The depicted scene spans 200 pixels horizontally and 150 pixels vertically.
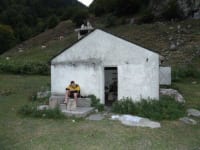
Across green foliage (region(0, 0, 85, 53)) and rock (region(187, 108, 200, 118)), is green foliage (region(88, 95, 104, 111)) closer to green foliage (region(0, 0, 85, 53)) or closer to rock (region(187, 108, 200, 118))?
rock (region(187, 108, 200, 118))

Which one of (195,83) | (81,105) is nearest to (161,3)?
(195,83)

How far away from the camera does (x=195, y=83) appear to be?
20.9 meters

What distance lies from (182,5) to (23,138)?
34252 mm

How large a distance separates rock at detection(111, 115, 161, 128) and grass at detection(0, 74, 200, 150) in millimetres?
324

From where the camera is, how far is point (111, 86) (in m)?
15.7

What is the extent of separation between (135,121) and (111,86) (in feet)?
19.1

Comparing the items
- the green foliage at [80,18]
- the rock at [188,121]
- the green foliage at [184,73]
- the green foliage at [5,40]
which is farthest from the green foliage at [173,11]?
the rock at [188,121]

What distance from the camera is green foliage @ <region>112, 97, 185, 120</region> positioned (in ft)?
35.4

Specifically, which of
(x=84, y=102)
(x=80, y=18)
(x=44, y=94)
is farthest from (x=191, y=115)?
(x=80, y=18)

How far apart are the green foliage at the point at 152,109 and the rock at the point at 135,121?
0.59 meters

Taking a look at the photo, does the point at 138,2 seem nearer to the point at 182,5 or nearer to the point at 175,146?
the point at 182,5

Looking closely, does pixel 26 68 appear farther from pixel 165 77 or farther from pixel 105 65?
pixel 105 65

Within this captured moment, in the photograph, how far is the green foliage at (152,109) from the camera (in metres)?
10.8

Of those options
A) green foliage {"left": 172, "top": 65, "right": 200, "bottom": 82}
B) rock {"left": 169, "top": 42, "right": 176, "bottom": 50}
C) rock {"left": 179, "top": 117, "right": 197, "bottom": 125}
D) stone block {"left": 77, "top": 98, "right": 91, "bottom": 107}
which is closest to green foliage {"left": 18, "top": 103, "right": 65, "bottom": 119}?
stone block {"left": 77, "top": 98, "right": 91, "bottom": 107}
